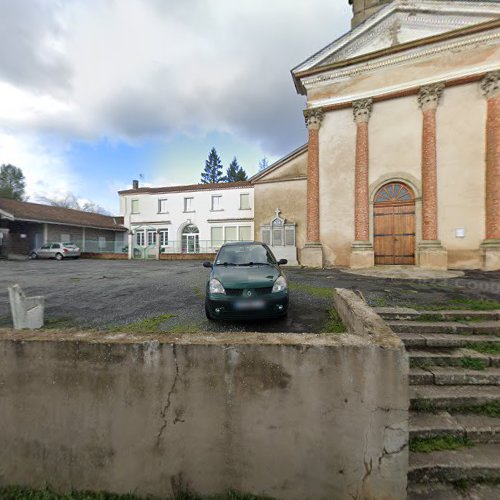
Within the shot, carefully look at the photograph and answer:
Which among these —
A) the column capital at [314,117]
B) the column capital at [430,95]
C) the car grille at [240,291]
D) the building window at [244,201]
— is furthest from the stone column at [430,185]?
the building window at [244,201]

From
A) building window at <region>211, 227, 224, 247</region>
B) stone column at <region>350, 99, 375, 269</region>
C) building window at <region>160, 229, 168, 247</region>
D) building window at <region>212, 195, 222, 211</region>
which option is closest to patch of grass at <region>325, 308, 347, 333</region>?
stone column at <region>350, 99, 375, 269</region>

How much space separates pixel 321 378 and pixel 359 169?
1223 centimetres

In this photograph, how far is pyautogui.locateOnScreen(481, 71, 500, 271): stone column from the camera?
9.75 meters

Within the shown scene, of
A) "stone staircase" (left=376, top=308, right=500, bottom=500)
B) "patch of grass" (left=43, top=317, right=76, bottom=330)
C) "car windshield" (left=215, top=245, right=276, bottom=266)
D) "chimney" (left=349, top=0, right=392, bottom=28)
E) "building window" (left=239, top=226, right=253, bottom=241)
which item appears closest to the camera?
"stone staircase" (left=376, top=308, right=500, bottom=500)

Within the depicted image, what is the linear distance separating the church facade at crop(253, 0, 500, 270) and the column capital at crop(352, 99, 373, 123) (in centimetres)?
5

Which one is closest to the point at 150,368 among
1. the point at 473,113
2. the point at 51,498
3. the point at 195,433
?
the point at 195,433

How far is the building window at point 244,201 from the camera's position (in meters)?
23.1

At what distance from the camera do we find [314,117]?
12.7 meters

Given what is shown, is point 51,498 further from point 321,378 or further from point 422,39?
point 422,39

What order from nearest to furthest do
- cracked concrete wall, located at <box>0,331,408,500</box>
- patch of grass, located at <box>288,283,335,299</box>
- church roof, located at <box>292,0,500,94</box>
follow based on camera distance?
cracked concrete wall, located at <box>0,331,408,500</box>
patch of grass, located at <box>288,283,335,299</box>
church roof, located at <box>292,0,500,94</box>

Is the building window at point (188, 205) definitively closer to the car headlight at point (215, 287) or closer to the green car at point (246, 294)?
the green car at point (246, 294)

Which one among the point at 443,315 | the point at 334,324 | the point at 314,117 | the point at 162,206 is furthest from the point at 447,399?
the point at 162,206

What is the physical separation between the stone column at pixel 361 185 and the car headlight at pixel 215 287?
9450 mm

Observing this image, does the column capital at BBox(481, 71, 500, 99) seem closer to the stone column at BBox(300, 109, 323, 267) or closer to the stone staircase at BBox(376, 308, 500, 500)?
the stone column at BBox(300, 109, 323, 267)
